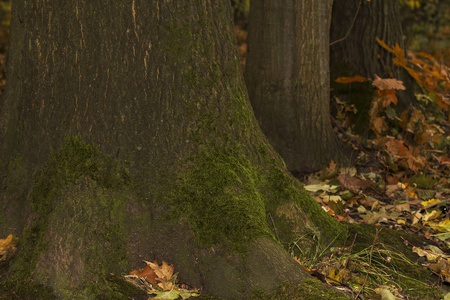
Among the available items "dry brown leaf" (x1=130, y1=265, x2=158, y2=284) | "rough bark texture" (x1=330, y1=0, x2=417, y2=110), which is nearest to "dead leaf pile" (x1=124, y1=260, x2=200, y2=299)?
"dry brown leaf" (x1=130, y1=265, x2=158, y2=284)

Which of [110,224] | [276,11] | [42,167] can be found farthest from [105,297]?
[276,11]

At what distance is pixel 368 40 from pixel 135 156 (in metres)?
4.20

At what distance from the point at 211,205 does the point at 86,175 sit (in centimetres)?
68

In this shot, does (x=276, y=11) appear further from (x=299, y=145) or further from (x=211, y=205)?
(x=211, y=205)

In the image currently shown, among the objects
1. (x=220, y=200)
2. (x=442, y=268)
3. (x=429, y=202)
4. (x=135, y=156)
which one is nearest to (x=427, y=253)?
(x=442, y=268)

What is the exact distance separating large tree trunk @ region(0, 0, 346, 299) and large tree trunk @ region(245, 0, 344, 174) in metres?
1.83

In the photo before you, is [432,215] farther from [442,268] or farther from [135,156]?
[135,156]

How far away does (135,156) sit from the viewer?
2623 mm

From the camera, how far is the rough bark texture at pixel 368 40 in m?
5.86

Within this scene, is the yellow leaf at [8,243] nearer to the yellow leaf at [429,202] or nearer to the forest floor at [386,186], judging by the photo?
the forest floor at [386,186]

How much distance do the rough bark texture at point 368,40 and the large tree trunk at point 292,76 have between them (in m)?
1.27

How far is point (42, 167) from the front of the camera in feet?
9.05

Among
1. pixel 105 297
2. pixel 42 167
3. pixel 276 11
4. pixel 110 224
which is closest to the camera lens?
pixel 105 297

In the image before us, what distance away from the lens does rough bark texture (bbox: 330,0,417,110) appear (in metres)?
5.86
